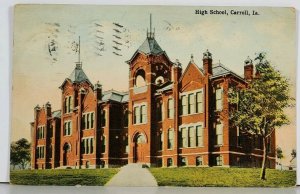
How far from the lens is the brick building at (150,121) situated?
11.3 ft

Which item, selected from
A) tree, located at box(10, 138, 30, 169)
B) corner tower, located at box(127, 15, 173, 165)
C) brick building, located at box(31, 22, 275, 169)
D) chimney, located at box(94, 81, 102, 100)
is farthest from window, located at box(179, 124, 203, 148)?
tree, located at box(10, 138, 30, 169)

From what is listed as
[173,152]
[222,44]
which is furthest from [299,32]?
[173,152]

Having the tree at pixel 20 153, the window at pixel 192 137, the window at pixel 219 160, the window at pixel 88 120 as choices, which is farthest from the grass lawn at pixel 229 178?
the tree at pixel 20 153

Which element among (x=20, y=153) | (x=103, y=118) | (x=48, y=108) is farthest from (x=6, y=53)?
(x=103, y=118)

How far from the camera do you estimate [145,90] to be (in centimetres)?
358

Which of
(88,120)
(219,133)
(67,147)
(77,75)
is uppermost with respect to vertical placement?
(77,75)

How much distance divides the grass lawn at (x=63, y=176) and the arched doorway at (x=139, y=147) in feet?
0.64

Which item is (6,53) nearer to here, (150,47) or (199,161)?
(150,47)

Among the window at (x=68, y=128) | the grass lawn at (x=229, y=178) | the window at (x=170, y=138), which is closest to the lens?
the grass lawn at (x=229, y=178)

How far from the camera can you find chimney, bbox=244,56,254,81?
11.4ft

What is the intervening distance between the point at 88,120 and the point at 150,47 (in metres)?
0.75

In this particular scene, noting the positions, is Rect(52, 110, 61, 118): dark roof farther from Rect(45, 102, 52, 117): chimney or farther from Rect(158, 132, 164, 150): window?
Rect(158, 132, 164, 150): window

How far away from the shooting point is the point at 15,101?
3.54 meters

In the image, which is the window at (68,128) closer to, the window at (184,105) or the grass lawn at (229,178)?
the grass lawn at (229,178)
